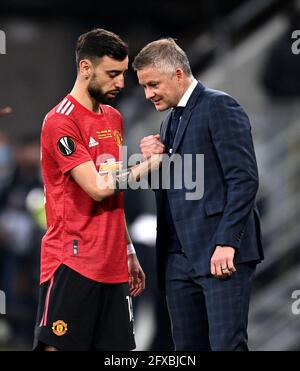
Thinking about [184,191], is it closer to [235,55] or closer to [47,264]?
[47,264]

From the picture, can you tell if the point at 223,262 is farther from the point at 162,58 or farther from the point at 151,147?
the point at 162,58

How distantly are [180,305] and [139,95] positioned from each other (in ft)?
17.4

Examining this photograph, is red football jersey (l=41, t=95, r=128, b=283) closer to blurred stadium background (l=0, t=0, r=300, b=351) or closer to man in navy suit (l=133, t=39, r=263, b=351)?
man in navy suit (l=133, t=39, r=263, b=351)

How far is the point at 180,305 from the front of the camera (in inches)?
155

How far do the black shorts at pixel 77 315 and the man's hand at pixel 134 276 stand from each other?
0.28m

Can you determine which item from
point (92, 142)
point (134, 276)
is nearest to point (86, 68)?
point (92, 142)

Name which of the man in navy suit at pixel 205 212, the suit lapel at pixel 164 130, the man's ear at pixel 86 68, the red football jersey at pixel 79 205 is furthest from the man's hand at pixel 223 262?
the man's ear at pixel 86 68

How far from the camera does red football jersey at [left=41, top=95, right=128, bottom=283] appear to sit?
3836 millimetres

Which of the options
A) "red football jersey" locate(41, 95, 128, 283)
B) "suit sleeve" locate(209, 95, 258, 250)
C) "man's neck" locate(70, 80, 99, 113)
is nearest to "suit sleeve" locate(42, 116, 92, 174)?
"red football jersey" locate(41, 95, 128, 283)

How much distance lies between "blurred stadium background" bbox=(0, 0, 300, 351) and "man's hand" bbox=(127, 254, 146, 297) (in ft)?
9.22

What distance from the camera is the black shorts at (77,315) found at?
3828 millimetres
